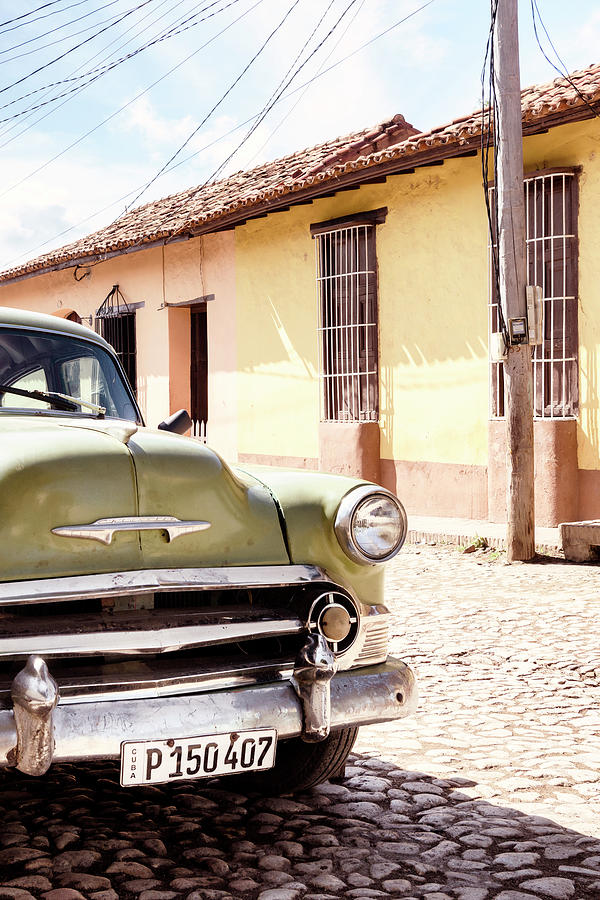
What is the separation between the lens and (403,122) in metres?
12.4

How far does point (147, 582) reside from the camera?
8.15 ft

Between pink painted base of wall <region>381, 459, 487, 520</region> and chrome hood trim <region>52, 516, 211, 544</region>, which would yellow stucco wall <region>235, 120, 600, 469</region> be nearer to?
pink painted base of wall <region>381, 459, 487, 520</region>

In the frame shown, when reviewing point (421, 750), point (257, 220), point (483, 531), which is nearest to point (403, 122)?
point (257, 220)

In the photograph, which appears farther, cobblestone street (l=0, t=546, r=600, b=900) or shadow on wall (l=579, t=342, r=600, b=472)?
shadow on wall (l=579, t=342, r=600, b=472)

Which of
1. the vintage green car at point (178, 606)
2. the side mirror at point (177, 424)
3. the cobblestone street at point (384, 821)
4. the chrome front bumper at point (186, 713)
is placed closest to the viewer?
the chrome front bumper at point (186, 713)

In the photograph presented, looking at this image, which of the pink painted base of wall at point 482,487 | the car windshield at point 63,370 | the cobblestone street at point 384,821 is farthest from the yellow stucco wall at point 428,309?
the car windshield at point 63,370

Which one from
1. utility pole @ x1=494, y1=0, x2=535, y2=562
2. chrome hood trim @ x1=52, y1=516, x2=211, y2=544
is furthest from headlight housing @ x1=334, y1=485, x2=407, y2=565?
utility pole @ x1=494, y1=0, x2=535, y2=562

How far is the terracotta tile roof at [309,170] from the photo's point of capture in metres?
8.42

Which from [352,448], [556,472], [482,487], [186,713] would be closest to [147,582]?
[186,713]

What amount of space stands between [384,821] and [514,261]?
17.9ft

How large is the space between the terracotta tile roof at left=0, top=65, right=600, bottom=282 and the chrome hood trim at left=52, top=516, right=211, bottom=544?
6623 mm

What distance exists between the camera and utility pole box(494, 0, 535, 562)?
7668mm

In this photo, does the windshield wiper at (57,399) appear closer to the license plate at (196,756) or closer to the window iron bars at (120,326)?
the license plate at (196,756)

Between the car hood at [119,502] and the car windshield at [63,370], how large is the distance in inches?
34.2
